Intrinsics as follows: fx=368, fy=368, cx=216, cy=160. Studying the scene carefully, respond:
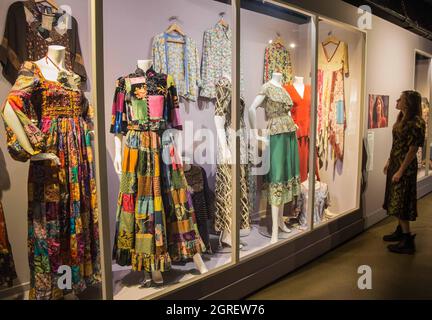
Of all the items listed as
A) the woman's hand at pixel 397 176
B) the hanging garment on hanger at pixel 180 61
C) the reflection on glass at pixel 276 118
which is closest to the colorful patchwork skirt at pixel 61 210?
the hanging garment on hanger at pixel 180 61

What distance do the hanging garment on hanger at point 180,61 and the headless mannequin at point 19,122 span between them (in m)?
0.89

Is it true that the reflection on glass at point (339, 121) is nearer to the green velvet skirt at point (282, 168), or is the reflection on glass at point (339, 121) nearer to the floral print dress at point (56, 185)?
the green velvet skirt at point (282, 168)

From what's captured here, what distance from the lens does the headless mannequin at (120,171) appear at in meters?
2.25

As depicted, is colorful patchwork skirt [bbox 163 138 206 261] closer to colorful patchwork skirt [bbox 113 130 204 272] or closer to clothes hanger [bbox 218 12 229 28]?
colorful patchwork skirt [bbox 113 130 204 272]

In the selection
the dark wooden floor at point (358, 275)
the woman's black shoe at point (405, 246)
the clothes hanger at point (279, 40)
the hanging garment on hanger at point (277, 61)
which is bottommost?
the dark wooden floor at point (358, 275)

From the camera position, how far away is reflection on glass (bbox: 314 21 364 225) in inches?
151

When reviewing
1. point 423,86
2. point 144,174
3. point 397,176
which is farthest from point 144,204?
point 423,86

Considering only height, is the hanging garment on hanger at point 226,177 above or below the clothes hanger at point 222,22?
below

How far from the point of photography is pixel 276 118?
3191mm

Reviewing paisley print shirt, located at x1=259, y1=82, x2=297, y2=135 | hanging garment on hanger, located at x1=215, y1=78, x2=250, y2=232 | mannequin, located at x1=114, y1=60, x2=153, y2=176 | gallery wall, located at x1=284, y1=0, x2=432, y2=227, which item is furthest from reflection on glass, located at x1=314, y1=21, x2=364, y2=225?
mannequin, located at x1=114, y1=60, x2=153, y2=176

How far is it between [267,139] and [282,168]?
289 mm

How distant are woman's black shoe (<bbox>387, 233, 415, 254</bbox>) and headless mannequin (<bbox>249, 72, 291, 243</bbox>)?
3.92 ft
